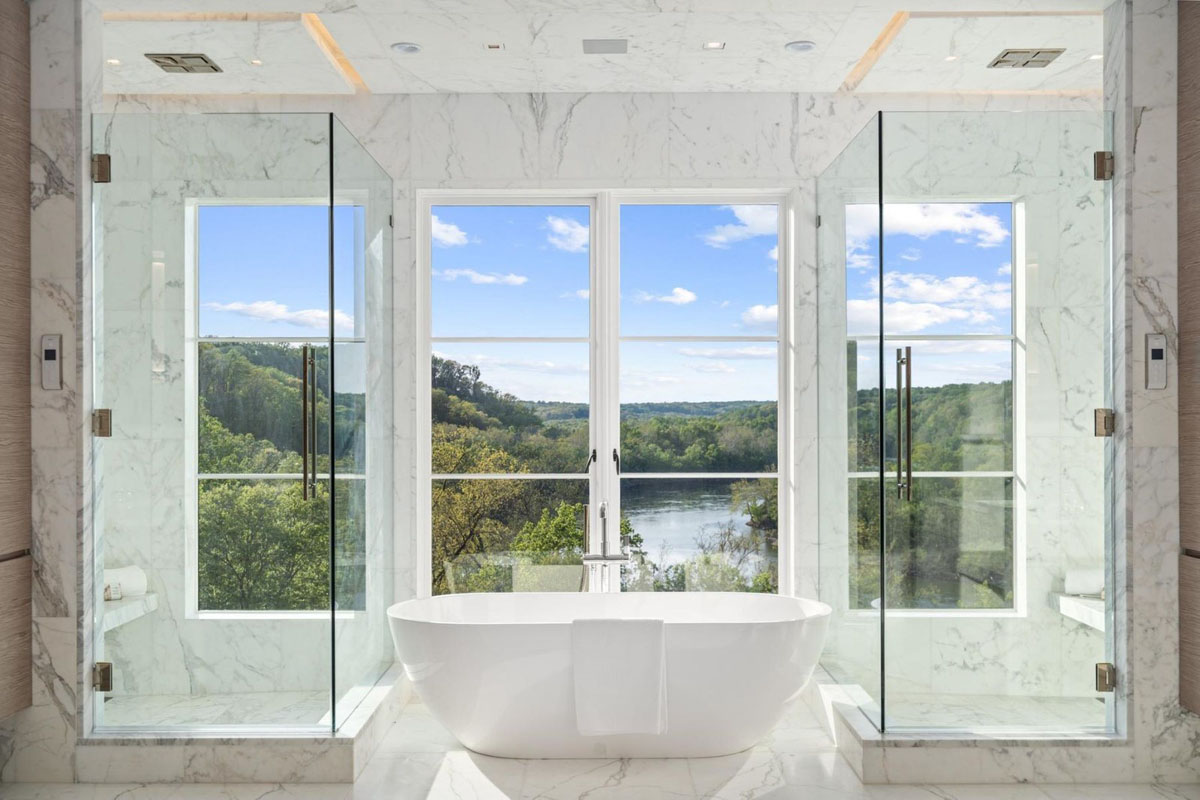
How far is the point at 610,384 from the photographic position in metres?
4.25

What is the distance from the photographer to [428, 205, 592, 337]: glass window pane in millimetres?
4281

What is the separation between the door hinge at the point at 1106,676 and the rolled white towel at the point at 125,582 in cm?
332

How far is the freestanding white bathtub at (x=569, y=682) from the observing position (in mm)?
3193

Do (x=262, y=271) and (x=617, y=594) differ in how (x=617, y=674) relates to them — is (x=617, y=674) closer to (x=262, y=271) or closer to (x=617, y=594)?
(x=617, y=594)

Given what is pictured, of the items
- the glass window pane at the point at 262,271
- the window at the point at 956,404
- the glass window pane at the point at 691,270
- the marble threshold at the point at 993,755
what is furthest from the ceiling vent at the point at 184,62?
the marble threshold at the point at 993,755

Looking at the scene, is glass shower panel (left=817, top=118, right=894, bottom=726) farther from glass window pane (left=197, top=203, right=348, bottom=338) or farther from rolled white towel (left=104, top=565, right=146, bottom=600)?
rolled white towel (left=104, top=565, right=146, bottom=600)

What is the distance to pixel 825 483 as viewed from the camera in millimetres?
3924

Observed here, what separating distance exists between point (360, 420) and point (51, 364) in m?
1.08

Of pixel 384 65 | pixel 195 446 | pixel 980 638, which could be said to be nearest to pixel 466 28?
pixel 384 65

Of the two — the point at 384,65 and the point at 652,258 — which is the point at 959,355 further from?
the point at 384,65

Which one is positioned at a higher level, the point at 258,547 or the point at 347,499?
the point at 347,499

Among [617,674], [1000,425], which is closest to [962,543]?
[1000,425]

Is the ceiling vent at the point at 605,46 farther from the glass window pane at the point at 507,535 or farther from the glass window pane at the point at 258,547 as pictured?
the glass window pane at the point at 258,547

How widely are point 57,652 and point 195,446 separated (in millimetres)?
837
